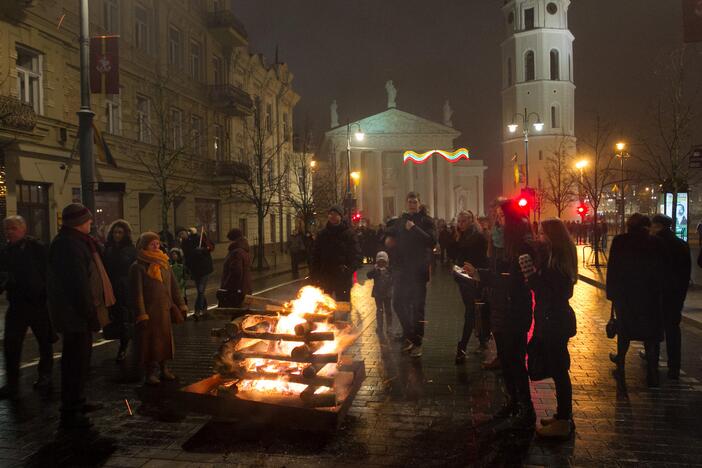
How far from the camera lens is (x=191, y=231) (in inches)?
521

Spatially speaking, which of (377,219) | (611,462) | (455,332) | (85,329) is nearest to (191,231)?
(455,332)

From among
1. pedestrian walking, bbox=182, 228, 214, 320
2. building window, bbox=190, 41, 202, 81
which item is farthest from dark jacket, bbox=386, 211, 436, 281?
building window, bbox=190, 41, 202, 81

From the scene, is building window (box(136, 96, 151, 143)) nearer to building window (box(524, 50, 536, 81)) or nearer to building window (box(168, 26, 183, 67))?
building window (box(168, 26, 183, 67))

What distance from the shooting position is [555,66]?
261 ft

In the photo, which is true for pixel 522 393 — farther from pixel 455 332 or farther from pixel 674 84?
pixel 674 84

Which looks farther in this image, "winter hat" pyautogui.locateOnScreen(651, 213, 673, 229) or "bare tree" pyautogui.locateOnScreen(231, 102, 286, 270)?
"bare tree" pyautogui.locateOnScreen(231, 102, 286, 270)

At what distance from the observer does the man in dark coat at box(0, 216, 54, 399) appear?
6.29 m

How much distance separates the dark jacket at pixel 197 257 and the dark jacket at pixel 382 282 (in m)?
4.39

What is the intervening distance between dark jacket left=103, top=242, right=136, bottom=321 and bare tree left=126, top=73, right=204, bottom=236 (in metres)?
12.8

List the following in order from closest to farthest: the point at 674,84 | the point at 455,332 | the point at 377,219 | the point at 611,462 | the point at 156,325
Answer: the point at 611,462, the point at 156,325, the point at 455,332, the point at 674,84, the point at 377,219

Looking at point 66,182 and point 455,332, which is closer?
point 455,332

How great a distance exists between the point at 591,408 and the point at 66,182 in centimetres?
1826

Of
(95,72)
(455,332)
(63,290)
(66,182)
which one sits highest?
(95,72)

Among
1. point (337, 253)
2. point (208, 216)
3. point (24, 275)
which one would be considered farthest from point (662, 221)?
point (208, 216)
